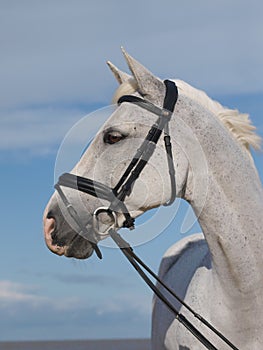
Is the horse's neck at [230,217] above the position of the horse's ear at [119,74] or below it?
below

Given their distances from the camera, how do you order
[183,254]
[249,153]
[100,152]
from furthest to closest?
[183,254], [249,153], [100,152]

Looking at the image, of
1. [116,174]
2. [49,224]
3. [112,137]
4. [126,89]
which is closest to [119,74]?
[126,89]

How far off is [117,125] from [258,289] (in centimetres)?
132

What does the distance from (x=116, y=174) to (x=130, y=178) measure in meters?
0.09

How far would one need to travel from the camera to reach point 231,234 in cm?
540

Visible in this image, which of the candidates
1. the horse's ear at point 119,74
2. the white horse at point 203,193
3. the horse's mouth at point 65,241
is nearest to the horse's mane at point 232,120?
the white horse at point 203,193

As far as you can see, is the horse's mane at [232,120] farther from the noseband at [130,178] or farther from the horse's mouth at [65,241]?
the horse's mouth at [65,241]

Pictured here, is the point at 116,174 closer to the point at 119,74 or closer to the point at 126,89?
the point at 126,89

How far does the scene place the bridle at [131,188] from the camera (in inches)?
210

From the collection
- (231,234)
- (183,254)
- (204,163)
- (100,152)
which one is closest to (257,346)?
(231,234)

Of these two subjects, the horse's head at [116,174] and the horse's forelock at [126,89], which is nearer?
the horse's head at [116,174]

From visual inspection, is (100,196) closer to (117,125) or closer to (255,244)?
(117,125)

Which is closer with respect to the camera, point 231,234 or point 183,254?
point 231,234

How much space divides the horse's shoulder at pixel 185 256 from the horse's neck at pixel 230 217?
0.74m
